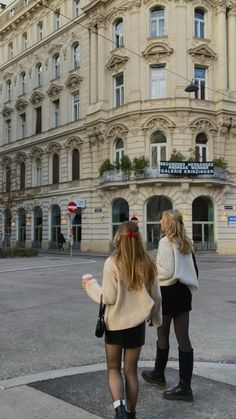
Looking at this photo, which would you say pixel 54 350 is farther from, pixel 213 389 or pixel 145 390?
pixel 213 389

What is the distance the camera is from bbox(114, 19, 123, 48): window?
35.4 metres

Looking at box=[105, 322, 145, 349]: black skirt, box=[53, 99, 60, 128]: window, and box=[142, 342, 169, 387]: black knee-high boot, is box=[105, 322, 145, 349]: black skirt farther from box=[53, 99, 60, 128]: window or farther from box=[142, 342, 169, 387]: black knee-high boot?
box=[53, 99, 60, 128]: window

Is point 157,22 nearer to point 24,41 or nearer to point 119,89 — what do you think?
point 119,89

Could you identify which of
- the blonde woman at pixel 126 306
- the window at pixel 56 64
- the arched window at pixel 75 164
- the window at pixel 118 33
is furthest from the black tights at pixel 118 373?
the window at pixel 56 64

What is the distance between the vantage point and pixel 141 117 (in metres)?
32.9

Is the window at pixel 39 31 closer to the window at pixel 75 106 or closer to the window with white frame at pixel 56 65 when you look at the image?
the window with white frame at pixel 56 65

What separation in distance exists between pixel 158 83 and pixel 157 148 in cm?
483

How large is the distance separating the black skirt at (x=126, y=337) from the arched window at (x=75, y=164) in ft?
115

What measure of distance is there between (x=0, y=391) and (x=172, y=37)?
32261 mm

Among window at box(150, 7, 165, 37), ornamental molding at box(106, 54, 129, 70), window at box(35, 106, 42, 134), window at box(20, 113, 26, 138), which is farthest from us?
window at box(20, 113, 26, 138)

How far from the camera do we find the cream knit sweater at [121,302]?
3.66 metres

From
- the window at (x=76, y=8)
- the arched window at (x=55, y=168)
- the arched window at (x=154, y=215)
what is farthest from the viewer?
the arched window at (x=55, y=168)

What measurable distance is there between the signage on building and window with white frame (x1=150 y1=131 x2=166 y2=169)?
5.57ft

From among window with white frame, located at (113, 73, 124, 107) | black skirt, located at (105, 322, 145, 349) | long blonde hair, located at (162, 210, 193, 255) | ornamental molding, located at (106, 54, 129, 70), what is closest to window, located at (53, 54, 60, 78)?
ornamental molding, located at (106, 54, 129, 70)
